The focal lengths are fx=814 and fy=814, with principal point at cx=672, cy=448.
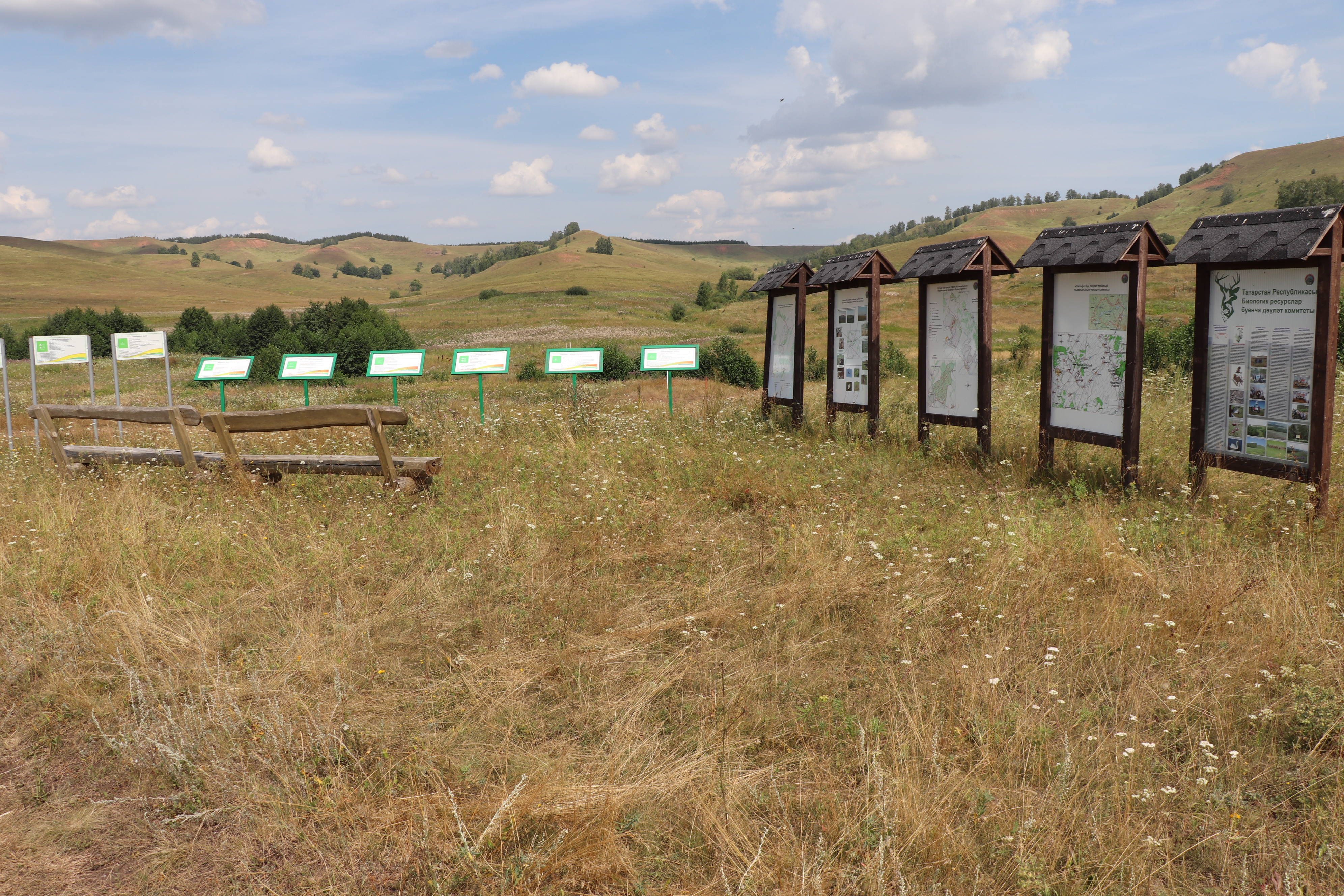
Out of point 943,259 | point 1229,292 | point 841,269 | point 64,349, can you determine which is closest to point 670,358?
point 841,269

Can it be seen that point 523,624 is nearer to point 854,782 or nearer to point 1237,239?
point 854,782

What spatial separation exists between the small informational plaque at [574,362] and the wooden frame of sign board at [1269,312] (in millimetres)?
9150

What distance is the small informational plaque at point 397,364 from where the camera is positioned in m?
14.4

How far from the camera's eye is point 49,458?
1101 centimetres

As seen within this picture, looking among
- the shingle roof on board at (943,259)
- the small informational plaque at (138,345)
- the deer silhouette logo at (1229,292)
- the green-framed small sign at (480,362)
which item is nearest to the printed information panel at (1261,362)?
the deer silhouette logo at (1229,292)

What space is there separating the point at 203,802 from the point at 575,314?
5415 centimetres

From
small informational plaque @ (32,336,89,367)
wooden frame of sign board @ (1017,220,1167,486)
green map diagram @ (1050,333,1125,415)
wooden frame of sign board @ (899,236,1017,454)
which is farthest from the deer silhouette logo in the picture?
small informational plaque @ (32,336,89,367)

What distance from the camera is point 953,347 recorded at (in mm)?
9227

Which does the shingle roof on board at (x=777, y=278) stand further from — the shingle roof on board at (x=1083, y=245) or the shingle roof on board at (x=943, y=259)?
the shingle roof on board at (x=1083, y=245)

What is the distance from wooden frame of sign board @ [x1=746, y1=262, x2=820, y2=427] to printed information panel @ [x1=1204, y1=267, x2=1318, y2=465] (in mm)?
5041

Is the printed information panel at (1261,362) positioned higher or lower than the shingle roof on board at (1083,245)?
lower

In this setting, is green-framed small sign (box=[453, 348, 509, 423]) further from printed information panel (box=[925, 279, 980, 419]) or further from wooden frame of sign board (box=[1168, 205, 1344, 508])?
wooden frame of sign board (box=[1168, 205, 1344, 508])

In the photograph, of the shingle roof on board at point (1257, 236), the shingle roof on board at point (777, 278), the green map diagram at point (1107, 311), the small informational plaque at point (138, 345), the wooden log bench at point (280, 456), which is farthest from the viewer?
the small informational plaque at point (138, 345)

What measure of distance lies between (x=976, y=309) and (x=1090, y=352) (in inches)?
57.2
